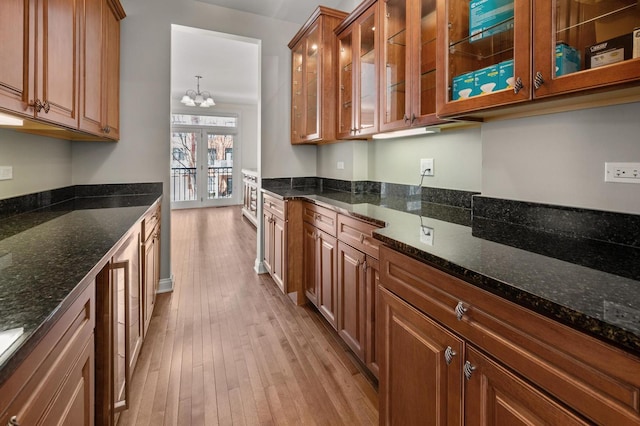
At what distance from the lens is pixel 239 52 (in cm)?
494

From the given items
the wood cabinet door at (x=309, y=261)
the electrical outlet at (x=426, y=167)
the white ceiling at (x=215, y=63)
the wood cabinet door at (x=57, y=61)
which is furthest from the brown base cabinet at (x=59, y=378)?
the white ceiling at (x=215, y=63)

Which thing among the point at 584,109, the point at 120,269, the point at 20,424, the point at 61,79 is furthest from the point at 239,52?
the point at 20,424

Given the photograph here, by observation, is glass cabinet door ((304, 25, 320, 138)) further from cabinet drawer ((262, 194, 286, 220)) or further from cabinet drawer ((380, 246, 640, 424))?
cabinet drawer ((380, 246, 640, 424))

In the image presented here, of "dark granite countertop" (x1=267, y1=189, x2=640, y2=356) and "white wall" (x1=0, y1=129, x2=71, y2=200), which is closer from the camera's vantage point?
"dark granite countertop" (x1=267, y1=189, x2=640, y2=356)

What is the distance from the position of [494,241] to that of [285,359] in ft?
4.81

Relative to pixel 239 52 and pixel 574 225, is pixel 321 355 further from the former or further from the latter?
pixel 239 52

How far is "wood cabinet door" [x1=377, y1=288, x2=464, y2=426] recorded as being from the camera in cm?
→ 100

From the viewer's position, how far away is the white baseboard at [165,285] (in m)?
3.13

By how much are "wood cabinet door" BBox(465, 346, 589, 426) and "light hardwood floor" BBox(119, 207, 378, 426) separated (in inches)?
32.4

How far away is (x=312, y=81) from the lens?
321 cm

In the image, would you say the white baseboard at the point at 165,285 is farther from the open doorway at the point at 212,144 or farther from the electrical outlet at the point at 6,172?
the open doorway at the point at 212,144

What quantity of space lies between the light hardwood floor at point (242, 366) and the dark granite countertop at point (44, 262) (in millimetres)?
902

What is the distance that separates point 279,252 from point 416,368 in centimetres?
199

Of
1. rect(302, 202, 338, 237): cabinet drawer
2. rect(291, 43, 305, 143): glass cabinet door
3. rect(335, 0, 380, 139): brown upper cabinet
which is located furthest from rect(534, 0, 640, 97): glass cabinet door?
rect(291, 43, 305, 143): glass cabinet door
